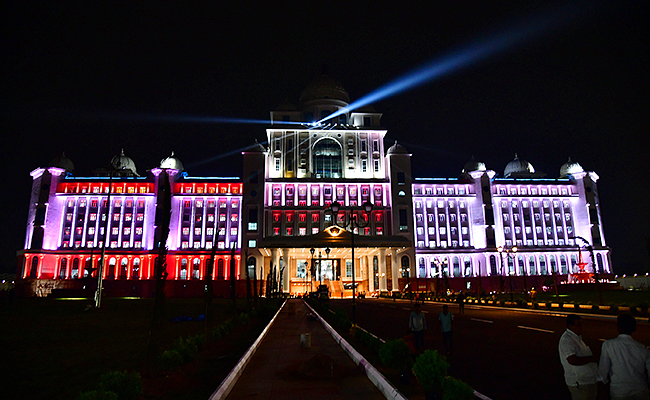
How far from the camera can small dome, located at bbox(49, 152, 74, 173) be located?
8225 cm

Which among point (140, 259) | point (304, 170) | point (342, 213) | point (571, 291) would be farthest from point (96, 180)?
point (571, 291)

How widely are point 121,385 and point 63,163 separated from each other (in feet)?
295

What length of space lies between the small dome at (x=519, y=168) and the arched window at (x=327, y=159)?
41684 millimetres

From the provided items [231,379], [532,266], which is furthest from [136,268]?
[231,379]

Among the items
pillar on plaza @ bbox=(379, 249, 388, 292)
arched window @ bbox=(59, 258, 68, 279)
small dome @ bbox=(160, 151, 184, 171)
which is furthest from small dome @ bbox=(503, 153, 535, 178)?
arched window @ bbox=(59, 258, 68, 279)

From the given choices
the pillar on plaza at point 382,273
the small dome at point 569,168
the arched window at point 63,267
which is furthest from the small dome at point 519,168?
the arched window at point 63,267

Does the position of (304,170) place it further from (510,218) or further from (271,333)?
(271,333)

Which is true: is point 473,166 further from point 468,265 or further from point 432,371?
point 432,371

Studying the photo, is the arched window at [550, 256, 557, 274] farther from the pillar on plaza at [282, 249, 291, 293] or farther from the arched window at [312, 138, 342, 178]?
the pillar on plaza at [282, 249, 291, 293]

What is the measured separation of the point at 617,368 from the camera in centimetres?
514

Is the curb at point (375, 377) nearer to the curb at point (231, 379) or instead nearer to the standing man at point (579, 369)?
the standing man at point (579, 369)

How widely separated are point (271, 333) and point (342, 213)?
194 feet

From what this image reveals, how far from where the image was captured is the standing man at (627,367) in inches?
199

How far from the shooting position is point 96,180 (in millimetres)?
80625
